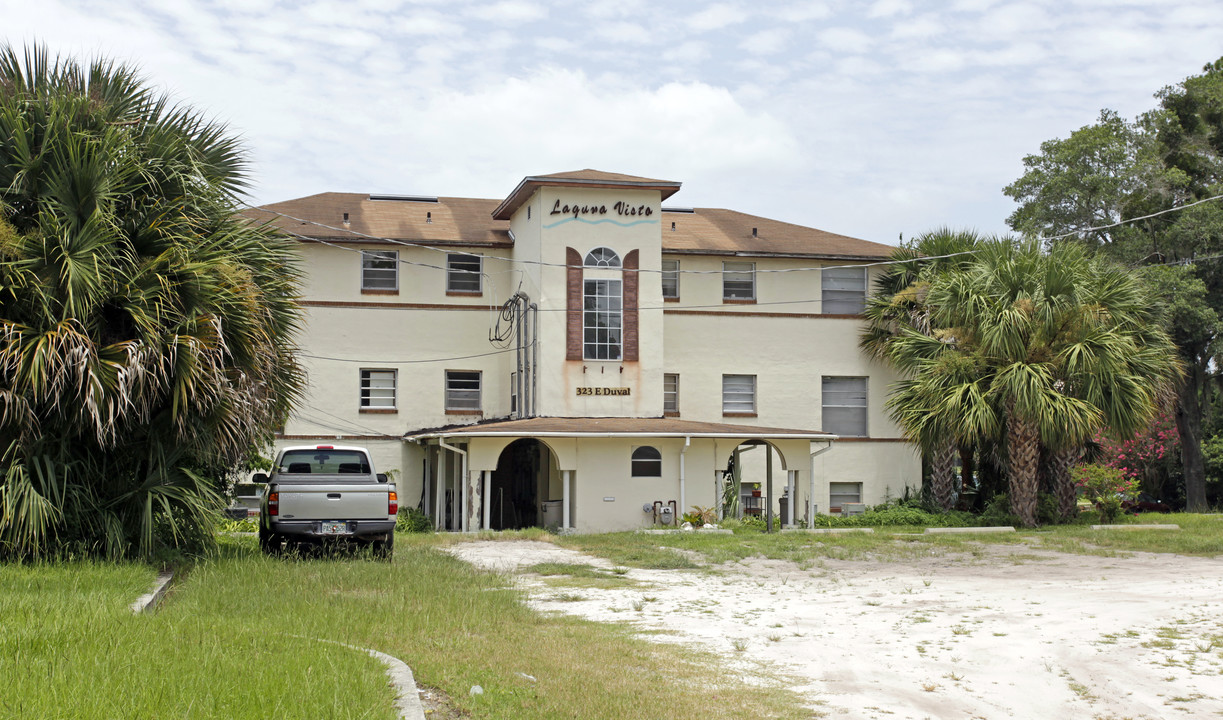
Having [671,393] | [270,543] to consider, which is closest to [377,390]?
[671,393]

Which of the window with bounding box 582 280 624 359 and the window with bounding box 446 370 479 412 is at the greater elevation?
the window with bounding box 582 280 624 359

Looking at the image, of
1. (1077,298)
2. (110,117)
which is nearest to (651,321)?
(1077,298)

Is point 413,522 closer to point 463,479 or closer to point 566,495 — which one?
point 463,479

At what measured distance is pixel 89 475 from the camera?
15.7m

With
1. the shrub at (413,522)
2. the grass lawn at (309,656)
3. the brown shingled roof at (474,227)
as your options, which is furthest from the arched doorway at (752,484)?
the grass lawn at (309,656)

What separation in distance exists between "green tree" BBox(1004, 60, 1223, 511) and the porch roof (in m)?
16.4

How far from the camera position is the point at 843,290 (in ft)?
114

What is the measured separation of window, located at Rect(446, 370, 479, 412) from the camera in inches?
1314

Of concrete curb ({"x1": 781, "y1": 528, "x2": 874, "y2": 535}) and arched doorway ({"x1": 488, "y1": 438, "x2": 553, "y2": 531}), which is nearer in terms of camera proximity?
concrete curb ({"x1": 781, "y1": 528, "x2": 874, "y2": 535})

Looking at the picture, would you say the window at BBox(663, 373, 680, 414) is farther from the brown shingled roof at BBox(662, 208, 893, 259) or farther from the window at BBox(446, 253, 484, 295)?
the window at BBox(446, 253, 484, 295)

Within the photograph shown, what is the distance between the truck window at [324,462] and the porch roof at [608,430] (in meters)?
5.78

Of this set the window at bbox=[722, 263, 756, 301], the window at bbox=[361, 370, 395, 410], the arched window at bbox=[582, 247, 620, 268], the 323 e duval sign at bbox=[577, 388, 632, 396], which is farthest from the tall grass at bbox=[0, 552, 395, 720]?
the window at bbox=[722, 263, 756, 301]

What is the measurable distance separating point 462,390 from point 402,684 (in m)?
25.6

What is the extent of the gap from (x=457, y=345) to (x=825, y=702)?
84.1 ft
